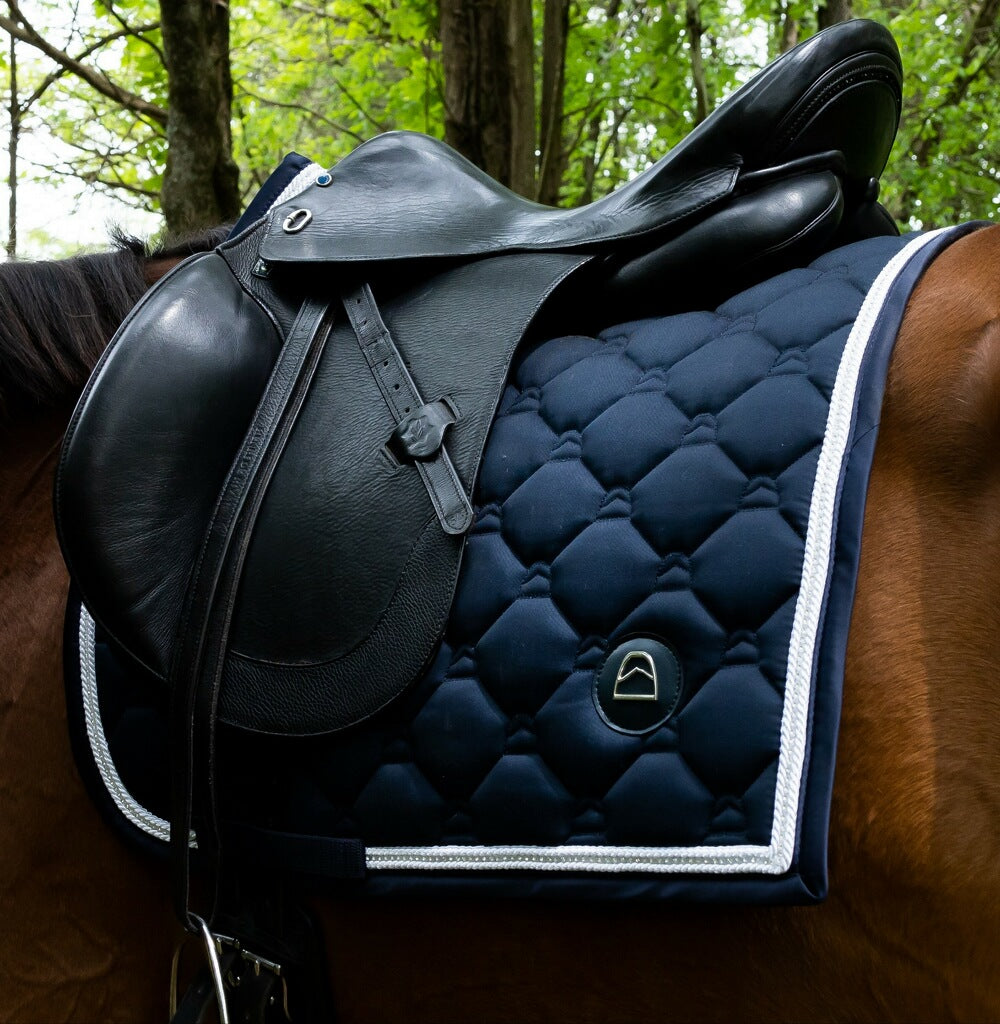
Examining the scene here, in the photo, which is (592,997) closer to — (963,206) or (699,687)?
(699,687)

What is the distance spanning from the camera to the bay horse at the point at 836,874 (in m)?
0.71

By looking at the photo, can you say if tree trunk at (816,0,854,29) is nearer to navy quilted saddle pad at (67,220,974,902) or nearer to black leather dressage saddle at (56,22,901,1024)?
black leather dressage saddle at (56,22,901,1024)

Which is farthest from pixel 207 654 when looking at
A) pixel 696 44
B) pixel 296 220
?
pixel 696 44

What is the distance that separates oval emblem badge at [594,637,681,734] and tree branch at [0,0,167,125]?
3416 millimetres

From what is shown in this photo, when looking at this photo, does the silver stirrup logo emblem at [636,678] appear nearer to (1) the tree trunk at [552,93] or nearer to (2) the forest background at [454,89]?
(2) the forest background at [454,89]

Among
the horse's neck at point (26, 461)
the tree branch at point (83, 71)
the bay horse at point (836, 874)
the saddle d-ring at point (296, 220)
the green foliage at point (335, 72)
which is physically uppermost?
the green foliage at point (335, 72)

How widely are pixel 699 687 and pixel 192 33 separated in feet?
8.50

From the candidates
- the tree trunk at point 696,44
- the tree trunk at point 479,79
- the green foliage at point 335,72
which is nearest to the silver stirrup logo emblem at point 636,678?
the tree trunk at point 479,79

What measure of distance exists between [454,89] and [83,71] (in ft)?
5.49

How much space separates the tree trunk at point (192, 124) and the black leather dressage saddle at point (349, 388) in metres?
1.78

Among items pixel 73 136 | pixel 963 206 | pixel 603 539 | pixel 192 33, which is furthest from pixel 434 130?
pixel 963 206

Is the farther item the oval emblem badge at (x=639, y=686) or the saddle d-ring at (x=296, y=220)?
the saddle d-ring at (x=296, y=220)

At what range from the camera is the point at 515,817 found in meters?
0.77

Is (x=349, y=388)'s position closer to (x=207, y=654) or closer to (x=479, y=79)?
(x=207, y=654)
